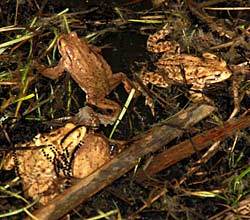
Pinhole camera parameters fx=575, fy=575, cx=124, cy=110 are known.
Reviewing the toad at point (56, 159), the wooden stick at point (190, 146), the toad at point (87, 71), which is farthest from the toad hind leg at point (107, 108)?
the wooden stick at point (190, 146)

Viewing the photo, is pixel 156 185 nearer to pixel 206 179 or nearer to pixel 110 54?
pixel 206 179

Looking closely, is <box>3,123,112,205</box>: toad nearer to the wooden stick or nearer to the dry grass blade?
the dry grass blade

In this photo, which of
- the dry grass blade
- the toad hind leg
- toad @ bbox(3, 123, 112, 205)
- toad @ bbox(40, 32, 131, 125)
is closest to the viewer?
the dry grass blade

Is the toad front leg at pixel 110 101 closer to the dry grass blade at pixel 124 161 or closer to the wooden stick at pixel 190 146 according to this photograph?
the dry grass blade at pixel 124 161

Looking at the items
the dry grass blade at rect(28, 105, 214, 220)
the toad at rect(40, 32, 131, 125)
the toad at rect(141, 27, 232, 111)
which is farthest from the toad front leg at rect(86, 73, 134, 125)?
the dry grass blade at rect(28, 105, 214, 220)

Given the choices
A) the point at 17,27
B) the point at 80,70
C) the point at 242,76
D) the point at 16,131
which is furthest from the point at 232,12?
the point at 16,131

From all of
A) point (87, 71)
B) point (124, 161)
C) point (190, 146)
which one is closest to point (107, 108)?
point (87, 71)
